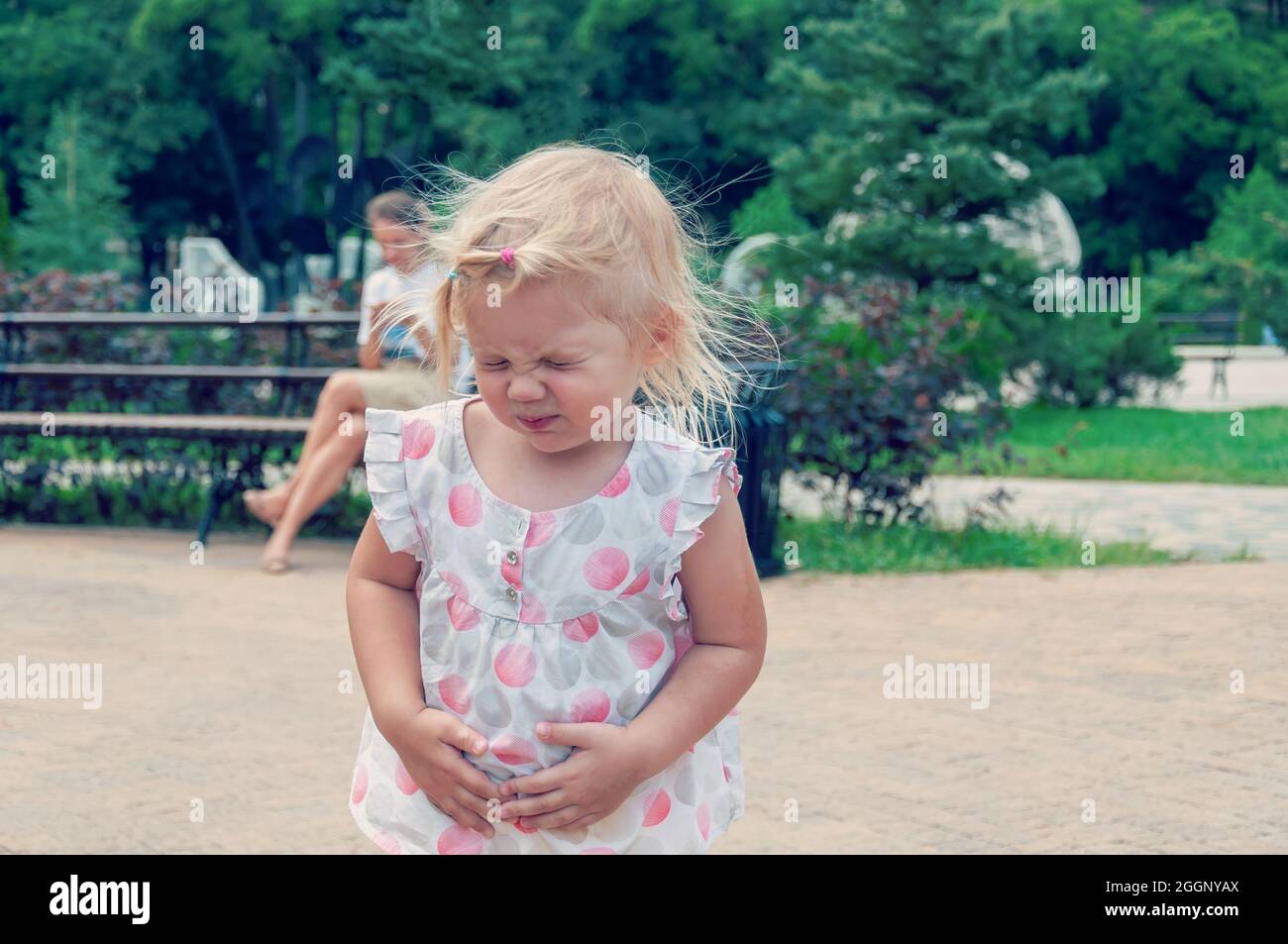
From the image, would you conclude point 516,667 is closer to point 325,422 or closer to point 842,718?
point 842,718

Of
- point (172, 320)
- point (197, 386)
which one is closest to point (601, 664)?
point (172, 320)

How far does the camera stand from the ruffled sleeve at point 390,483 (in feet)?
6.86

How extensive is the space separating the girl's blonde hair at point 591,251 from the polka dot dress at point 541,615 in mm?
144

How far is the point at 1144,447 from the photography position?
14.5m

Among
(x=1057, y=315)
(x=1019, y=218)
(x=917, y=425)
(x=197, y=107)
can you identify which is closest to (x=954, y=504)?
(x=917, y=425)

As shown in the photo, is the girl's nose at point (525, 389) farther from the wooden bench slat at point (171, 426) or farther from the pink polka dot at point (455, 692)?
the wooden bench slat at point (171, 426)

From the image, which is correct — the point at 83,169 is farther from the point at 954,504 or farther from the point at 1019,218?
the point at 954,504

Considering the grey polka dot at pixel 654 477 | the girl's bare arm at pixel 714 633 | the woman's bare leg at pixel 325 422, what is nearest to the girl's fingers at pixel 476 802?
the girl's bare arm at pixel 714 633

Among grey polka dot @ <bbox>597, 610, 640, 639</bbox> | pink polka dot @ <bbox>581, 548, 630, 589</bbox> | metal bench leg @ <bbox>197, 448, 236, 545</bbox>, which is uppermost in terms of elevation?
pink polka dot @ <bbox>581, 548, 630, 589</bbox>

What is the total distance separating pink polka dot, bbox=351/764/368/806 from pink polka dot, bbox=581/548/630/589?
1.47 ft

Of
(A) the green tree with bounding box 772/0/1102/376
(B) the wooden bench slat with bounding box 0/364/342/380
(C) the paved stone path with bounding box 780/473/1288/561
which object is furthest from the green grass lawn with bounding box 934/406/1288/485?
(B) the wooden bench slat with bounding box 0/364/342/380

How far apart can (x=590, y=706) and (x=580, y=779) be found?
0.10 metres

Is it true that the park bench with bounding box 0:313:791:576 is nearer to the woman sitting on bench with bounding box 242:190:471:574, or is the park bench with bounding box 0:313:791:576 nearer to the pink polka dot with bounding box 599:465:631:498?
the woman sitting on bench with bounding box 242:190:471:574

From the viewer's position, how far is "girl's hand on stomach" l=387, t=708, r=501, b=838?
198 cm
